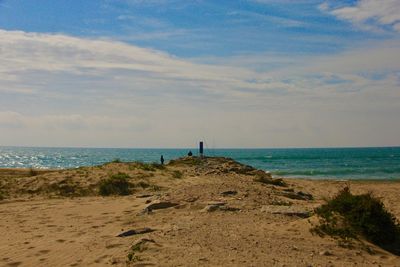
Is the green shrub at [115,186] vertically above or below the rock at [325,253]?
above

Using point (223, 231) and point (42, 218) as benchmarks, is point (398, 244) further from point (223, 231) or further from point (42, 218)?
point (42, 218)

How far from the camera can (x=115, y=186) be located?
19.9m

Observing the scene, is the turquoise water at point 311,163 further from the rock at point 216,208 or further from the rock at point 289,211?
the rock at point 289,211

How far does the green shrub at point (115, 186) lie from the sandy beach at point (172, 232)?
2.22ft

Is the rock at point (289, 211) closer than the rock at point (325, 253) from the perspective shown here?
No

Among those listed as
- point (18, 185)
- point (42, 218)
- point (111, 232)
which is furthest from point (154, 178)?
point (111, 232)

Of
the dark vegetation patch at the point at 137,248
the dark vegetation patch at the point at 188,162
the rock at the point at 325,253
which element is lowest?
the rock at the point at 325,253

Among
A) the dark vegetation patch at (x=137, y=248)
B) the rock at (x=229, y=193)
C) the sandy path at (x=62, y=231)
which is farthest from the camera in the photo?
the rock at (x=229, y=193)

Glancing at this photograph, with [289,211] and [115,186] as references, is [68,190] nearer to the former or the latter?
[115,186]

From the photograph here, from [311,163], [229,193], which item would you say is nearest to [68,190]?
[229,193]

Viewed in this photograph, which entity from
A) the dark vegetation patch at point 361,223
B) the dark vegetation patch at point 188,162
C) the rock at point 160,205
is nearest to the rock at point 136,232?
the rock at point 160,205

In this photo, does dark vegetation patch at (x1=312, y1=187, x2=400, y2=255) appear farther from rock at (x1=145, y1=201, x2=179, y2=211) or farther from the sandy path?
rock at (x1=145, y1=201, x2=179, y2=211)

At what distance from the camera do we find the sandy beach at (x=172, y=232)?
8.64 meters

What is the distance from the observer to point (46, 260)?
8875mm
